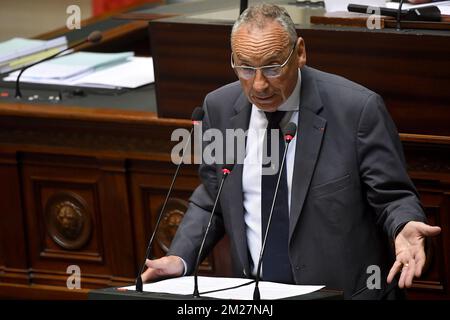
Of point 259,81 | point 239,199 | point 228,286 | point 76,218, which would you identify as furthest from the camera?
point 76,218

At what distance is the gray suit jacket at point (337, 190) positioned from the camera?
121 inches

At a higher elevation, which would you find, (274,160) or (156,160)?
(274,160)

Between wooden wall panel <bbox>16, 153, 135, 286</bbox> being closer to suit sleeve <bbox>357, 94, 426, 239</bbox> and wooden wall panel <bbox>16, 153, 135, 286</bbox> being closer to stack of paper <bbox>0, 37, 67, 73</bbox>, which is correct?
stack of paper <bbox>0, 37, 67, 73</bbox>

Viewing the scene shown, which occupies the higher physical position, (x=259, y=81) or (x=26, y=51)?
(x=259, y=81)

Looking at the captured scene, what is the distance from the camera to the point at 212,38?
4070mm

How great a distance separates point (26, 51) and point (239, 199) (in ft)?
8.18

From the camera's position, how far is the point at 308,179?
3.14m

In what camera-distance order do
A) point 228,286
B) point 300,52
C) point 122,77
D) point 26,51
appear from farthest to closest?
1. point 26,51
2. point 122,77
3. point 300,52
4. point 228,286

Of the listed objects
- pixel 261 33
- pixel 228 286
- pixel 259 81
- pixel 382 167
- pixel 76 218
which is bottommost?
pixel 76 218

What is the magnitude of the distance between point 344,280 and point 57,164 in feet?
5.69

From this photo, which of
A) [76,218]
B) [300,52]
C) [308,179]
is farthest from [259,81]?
[76,218]

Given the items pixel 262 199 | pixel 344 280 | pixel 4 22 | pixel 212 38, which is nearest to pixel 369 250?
pixel 344 280

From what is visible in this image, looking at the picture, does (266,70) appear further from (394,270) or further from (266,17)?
(394,270)
